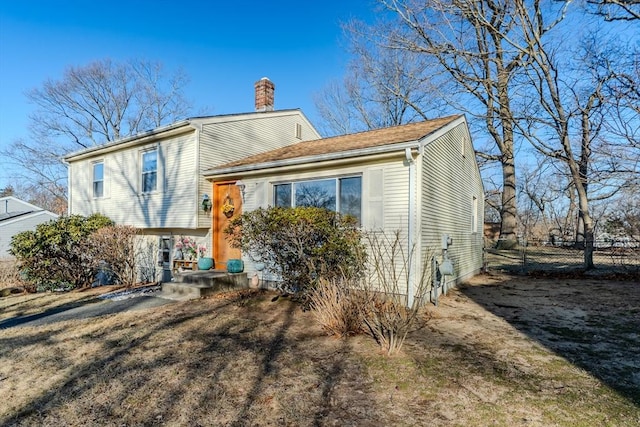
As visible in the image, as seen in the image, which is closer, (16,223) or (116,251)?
(116,251)

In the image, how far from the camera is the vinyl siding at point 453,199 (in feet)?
22.5

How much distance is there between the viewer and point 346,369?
12.0 feet

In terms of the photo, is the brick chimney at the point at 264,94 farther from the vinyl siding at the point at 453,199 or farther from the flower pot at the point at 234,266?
the vinyl siding at the point at 453,199

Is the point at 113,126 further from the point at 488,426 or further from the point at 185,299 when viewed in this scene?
the point at 488,426

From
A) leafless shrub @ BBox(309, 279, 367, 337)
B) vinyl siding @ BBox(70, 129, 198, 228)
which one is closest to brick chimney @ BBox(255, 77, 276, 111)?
vinyl siding @ BBox(70, 129, 198, 228)

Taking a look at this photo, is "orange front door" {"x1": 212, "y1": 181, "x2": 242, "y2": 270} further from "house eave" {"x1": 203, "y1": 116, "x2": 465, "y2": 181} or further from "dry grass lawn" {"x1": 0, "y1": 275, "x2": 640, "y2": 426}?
"dry grass lawn" {"x1": 0, "y1": 275, "x2": 640, "y2": 426}

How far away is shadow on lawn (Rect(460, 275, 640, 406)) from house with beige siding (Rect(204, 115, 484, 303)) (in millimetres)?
1325

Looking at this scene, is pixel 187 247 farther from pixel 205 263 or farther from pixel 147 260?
pixel 147 260

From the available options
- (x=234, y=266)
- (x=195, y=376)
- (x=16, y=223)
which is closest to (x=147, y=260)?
(x=234, y=266)

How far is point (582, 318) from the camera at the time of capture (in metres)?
5.80

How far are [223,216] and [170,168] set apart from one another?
7.21 feet

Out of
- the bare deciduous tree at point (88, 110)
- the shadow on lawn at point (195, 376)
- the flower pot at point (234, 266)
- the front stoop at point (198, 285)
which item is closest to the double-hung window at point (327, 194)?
the flower pot at point (234, 266)

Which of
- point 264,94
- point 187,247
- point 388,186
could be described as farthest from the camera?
point 264,94

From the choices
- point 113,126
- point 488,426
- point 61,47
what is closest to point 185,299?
point 488,426
